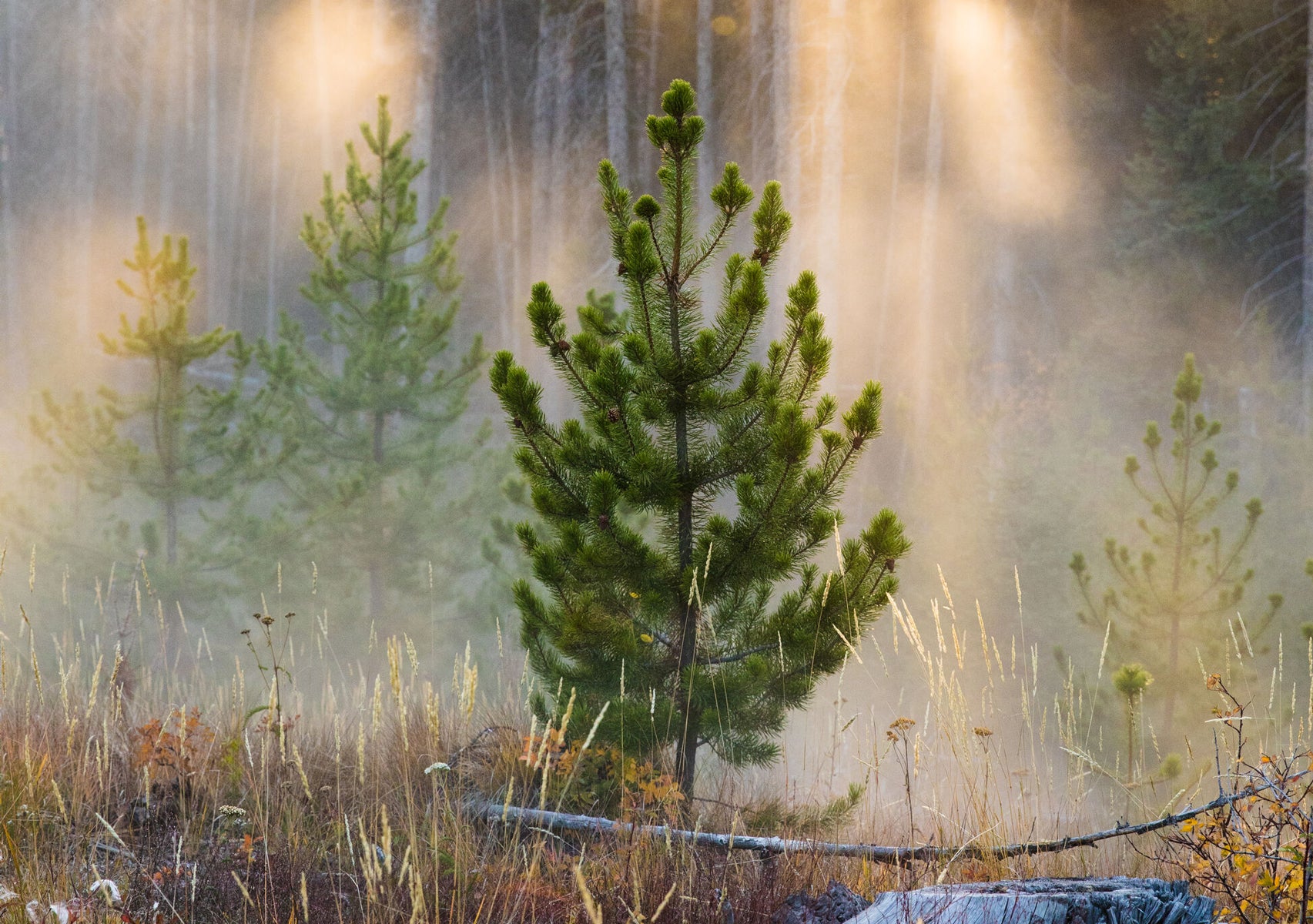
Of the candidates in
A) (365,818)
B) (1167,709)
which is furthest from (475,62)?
(365,818)

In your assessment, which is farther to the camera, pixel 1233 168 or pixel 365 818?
pixel 1233 168

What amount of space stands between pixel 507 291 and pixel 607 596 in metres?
16.8

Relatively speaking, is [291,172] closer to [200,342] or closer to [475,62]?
[475,62]

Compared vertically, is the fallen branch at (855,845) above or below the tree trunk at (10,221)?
below

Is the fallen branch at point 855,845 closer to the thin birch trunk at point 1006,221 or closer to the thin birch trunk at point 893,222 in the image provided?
the thin birch trunk at point 893,222

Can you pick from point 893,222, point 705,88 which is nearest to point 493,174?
point 705,88

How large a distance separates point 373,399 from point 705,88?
772cm

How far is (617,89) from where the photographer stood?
14.2 m

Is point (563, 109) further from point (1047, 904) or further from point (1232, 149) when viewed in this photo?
point (1047, 904)

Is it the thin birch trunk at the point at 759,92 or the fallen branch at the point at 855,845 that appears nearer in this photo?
the fallen branch at the point at 855,845

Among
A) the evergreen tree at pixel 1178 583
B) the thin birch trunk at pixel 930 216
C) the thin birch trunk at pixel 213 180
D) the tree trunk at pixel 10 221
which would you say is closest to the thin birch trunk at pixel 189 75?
the thin birch trunk at pixel 213 180

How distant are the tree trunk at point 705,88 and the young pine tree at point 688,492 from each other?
10.9 m

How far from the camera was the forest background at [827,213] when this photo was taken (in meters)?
10.1

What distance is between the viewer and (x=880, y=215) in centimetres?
1574
